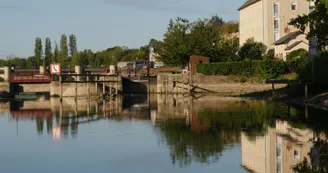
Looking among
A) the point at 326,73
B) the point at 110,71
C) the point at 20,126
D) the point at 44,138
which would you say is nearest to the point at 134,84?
the point at 110,71

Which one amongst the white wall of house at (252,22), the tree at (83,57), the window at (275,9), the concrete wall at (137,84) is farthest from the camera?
the tree at (83,57)

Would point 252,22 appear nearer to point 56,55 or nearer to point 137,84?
point 137,84

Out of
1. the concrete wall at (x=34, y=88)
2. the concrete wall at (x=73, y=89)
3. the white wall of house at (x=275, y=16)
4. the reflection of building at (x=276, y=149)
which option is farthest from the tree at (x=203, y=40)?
the reflection of building at (x=276, y=149)

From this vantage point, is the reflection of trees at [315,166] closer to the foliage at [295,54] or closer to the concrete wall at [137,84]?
the foliage at [295,54]

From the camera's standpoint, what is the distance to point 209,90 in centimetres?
7362

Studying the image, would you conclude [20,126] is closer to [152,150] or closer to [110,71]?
[152,150]

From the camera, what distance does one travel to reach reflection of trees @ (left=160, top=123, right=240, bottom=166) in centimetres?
1859

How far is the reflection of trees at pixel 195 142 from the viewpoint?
61.0 ft

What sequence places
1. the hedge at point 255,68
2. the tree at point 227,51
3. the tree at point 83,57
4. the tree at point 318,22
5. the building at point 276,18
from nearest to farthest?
the tree at point 318,22 < the hedge at point 255,68 < the tree at point 227,51 < the building at point 276,18 < the tree at point 83,57

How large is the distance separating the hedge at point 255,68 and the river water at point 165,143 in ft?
109

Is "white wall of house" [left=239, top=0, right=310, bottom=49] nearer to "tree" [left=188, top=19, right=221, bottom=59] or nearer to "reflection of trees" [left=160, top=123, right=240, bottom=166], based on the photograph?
"tree" [left=188, top=19, right=221, bottom=59]

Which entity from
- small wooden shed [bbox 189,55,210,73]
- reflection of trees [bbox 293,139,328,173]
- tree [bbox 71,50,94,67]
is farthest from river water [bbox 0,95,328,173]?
tree [bbox 71,50,94,67]

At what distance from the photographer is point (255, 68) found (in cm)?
7088

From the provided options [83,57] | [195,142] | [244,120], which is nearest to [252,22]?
[83,57]
